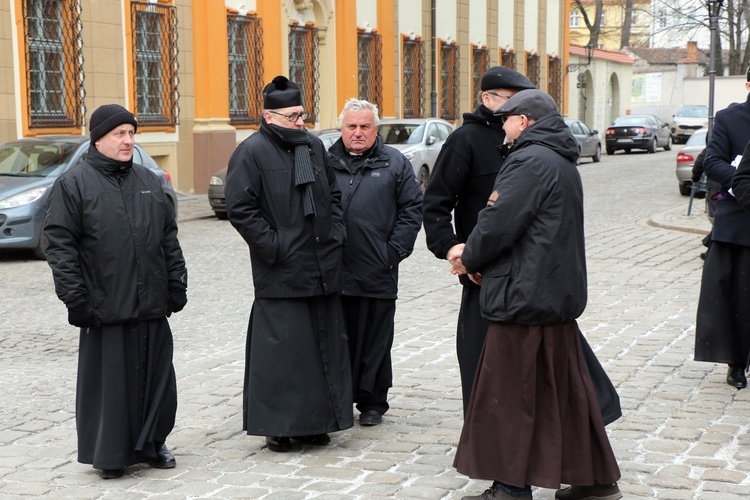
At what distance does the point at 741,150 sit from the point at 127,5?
16.6 metres

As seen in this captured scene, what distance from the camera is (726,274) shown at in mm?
6984

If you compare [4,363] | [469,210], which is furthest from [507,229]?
[4,363]

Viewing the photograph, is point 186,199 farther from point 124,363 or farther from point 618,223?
point 124,363

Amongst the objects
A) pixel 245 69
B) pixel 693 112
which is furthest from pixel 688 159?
pixel 693 112

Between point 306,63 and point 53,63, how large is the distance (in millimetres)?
8955

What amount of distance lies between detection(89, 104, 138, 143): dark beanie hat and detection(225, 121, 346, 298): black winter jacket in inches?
23.1

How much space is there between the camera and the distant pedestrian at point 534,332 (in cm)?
455

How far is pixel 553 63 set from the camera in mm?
45844

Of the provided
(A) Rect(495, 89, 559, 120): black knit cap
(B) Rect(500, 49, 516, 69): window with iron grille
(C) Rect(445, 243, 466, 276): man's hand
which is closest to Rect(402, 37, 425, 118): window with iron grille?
(B) Rect(500, 49, 516, 69): window with iron grille

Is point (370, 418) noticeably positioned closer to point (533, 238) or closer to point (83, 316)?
point (83, 316)

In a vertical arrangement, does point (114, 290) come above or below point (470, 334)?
above


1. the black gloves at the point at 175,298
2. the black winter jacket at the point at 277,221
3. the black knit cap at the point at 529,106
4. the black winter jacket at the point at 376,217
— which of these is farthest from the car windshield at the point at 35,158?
the black knit cap at the point at 529,106

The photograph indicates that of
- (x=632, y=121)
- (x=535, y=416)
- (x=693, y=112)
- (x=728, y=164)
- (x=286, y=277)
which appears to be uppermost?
(x=728, y=164)

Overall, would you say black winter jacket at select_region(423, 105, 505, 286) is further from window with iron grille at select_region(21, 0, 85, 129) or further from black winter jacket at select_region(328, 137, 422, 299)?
window with iron grille at select_region(21, 0, 85, 129)
